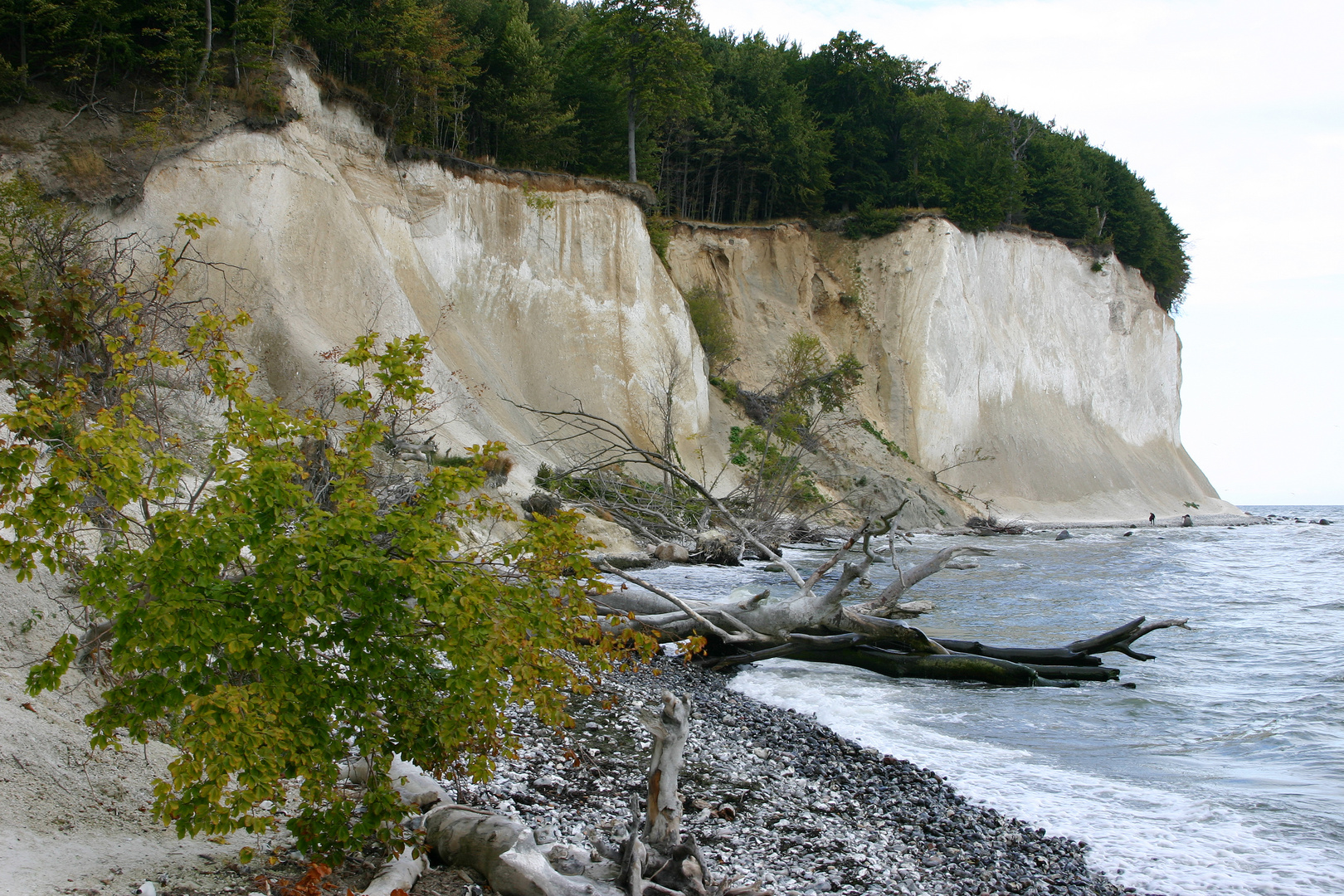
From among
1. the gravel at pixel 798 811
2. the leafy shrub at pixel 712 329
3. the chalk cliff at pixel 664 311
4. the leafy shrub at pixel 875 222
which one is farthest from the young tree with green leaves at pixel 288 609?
the leafy shrub at pixel 875 222

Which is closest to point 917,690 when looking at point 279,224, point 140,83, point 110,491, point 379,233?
point 110,491

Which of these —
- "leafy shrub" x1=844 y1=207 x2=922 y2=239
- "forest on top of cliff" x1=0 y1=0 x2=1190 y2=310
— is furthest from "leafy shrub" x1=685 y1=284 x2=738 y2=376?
"leafy shrub" x1=844 y1=207 x2=922 y2=239

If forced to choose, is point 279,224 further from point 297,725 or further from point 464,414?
point 297,725

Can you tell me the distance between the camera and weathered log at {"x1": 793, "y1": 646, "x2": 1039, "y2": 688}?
10055 mm

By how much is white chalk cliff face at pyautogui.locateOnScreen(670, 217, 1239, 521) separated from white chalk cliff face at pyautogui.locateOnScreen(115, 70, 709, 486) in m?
10.1

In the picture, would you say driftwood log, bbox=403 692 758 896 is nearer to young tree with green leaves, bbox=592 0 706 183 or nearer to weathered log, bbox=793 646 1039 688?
weathered log, bbox=793 646 1039 688

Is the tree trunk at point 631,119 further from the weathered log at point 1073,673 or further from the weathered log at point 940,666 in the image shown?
the weathered log at point 1073,673

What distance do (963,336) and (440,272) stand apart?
29686mm

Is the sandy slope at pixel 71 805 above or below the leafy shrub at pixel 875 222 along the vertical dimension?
below

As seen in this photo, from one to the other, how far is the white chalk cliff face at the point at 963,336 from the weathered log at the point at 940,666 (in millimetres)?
33743

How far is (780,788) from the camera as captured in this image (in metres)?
6.41

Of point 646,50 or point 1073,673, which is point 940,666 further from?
point 646,50

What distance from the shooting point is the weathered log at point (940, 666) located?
1005 cm

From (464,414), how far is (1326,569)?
27.8 m
